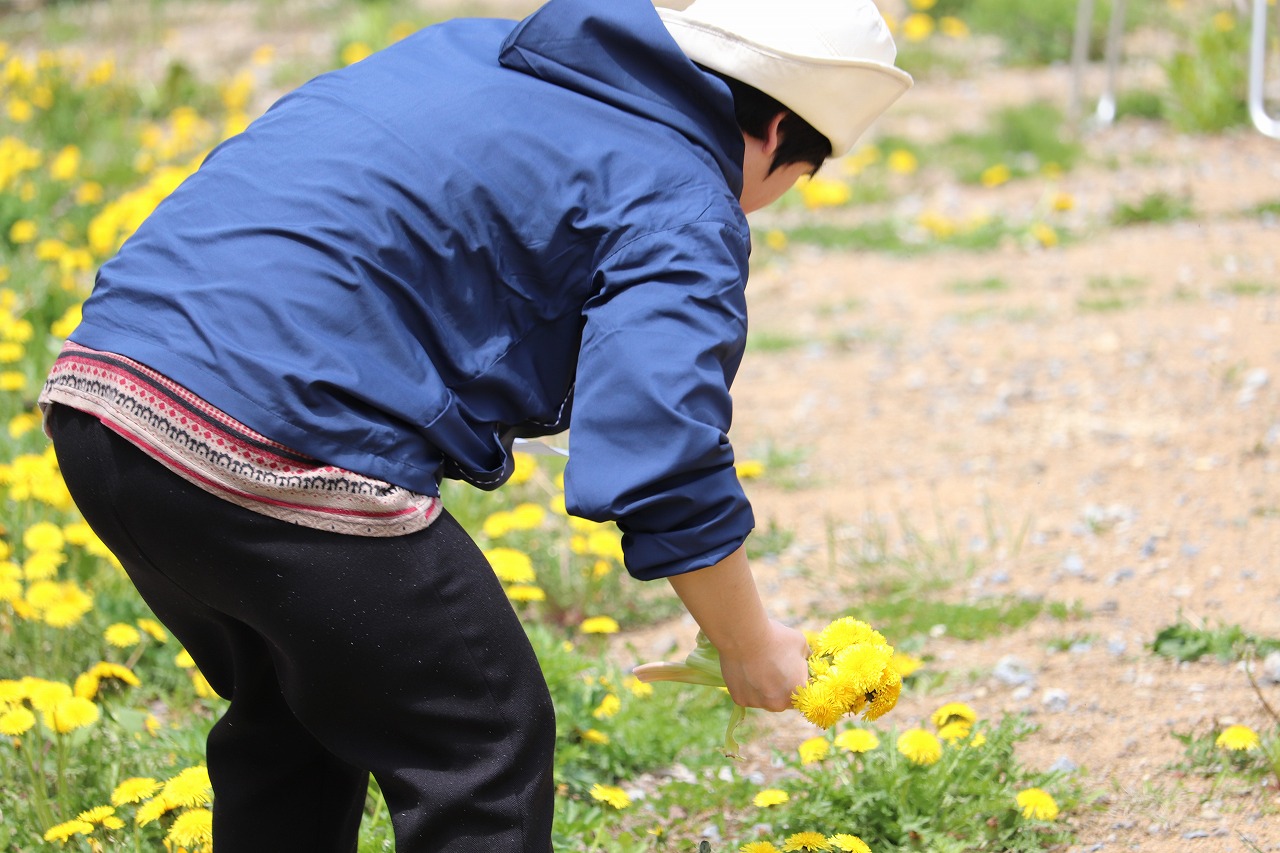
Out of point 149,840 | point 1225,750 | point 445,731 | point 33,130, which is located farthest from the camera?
point 33,130

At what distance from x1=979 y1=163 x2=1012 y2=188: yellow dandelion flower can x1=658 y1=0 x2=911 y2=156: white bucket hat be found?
5203 millimetres

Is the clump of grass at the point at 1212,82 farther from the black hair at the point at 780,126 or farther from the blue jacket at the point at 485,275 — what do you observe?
the blue jacket at the point at 485,275

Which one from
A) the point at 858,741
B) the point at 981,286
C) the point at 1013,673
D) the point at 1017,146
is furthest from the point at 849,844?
the point at 1017,146

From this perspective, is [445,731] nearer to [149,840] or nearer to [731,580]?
Result: [731,580]

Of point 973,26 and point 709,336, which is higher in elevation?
point 709,336

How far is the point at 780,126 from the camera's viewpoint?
68.0 inches

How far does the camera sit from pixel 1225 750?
2.33 meters

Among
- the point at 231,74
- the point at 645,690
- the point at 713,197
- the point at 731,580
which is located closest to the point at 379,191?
the point at 713,197

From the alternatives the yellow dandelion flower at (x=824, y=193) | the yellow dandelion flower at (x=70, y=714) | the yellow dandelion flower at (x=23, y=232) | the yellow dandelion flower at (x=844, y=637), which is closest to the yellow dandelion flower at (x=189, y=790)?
the yellow dandelion flower at (x=70, y=714)

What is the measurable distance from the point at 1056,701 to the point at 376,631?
1.64 meters

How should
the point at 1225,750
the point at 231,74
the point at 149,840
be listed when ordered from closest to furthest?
the point at 149,840
the point at 1225,750
the point at 231,74

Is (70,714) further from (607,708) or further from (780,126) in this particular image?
(780,126)

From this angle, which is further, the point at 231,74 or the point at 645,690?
the point at 231,74

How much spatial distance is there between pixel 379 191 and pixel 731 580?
1.94 feet
